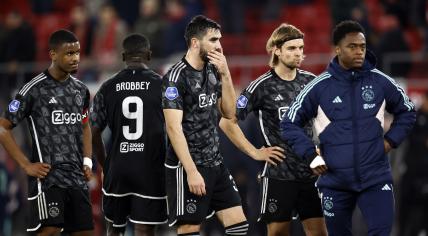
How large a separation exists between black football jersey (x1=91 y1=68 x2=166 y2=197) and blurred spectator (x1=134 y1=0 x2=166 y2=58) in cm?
856

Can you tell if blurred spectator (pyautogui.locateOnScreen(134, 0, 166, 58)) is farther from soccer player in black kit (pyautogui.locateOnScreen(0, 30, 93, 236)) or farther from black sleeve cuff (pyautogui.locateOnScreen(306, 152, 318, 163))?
black sleeve cuff (pyautogui.locateOnScreen(306, 152, 318, 163))

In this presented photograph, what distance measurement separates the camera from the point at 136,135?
34.4 ft

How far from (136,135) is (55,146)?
2.77 ft

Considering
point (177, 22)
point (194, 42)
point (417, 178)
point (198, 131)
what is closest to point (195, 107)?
point (198, 131)

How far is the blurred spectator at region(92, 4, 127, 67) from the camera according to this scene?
20.5 metres

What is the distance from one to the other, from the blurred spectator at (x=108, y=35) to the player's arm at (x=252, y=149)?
32.9 feet

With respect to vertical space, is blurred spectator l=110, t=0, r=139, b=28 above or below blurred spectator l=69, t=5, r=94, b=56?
above

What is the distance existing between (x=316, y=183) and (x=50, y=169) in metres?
2.56

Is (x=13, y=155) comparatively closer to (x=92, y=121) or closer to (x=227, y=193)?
(x=92, y=121)

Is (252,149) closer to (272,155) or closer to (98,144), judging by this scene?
(272,155)

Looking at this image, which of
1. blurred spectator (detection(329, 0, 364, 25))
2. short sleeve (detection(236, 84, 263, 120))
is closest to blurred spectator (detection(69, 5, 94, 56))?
blurred spectator (detection(329, 0, 364, 25))

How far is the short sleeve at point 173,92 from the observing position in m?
9.52

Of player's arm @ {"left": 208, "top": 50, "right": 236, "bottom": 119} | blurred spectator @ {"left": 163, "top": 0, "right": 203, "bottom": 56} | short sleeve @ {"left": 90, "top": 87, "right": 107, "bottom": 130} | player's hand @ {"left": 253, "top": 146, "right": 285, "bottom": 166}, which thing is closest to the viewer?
player's arm @ {"left": 208, "top": 50, "right": 236, "bottom": 119}

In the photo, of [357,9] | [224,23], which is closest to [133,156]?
[357,9]
